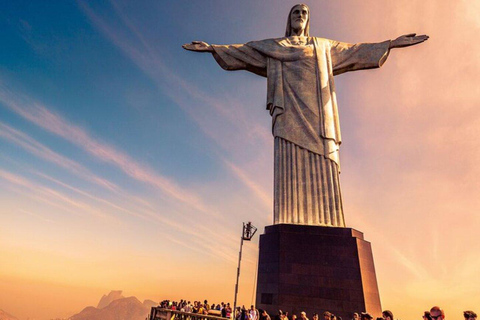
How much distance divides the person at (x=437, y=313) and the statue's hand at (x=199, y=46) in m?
11.0

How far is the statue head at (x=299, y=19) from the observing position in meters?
11.9

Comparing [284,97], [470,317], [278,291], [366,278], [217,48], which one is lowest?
[470,317]

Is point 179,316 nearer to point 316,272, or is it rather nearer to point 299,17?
point 316,272

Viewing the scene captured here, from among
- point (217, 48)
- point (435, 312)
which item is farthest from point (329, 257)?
point (217, 48)

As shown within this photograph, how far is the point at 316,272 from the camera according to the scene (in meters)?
7.42

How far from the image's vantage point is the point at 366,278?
7.40 meters

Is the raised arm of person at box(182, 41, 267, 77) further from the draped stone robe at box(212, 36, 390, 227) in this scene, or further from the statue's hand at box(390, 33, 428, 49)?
the statue's hand at box(390, 33, 428, 49)

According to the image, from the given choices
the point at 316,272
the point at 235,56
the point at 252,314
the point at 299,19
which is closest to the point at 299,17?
the point at 299,19

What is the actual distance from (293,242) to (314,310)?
1726 mm

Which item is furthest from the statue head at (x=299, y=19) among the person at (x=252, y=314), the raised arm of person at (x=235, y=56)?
the person at (x=252, y=314)

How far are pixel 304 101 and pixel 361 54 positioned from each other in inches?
140

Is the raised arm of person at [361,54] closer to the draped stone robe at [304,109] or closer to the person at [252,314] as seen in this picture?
the draped stone robe at [304,109]

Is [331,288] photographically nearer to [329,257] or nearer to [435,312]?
[329,257]

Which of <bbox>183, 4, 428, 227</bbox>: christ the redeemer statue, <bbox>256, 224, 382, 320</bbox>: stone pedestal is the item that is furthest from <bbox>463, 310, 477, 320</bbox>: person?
<bbox>183, 4, 428, 227</bbox>: christ the redeemer statue
